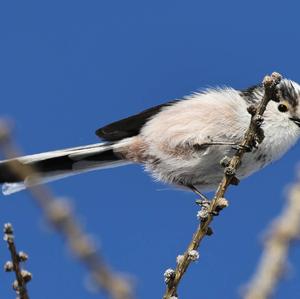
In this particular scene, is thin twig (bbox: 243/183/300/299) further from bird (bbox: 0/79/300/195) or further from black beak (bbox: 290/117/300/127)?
black beak (bbox: 290/117/300/127)

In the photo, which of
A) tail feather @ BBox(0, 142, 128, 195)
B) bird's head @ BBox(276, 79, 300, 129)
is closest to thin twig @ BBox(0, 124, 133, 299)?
bird's head @ BBox(276, 79, 300, 129)

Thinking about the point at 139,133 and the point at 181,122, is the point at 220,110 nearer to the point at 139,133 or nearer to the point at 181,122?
the point at 181,122

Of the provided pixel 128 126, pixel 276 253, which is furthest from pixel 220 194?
pixel 128 126

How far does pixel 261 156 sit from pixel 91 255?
12.2 feet

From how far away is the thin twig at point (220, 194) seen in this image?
166cm

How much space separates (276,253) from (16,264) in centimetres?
62

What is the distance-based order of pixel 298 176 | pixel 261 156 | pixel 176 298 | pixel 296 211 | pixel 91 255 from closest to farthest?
pixel 91 255 → pixel 296 211 → pixel 298 176 → pixel 176 298 → pixel 261 156

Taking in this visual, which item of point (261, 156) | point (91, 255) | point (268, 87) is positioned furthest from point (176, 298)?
point (261, 156)

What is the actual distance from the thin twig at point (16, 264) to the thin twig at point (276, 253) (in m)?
0.50

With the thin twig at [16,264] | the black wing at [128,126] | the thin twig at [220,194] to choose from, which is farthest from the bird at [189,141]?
the thin twig at [16,264]

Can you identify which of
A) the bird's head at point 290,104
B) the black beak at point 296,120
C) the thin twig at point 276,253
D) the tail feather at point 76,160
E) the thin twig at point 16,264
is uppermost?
the tail feather at point 76,160

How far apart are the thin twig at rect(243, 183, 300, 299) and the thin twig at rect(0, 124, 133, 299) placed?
8.6 inches

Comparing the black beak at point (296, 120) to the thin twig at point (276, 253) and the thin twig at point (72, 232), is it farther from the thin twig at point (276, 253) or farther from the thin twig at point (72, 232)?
the thin twig at point (72, 232)

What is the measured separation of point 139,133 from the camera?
507cm
